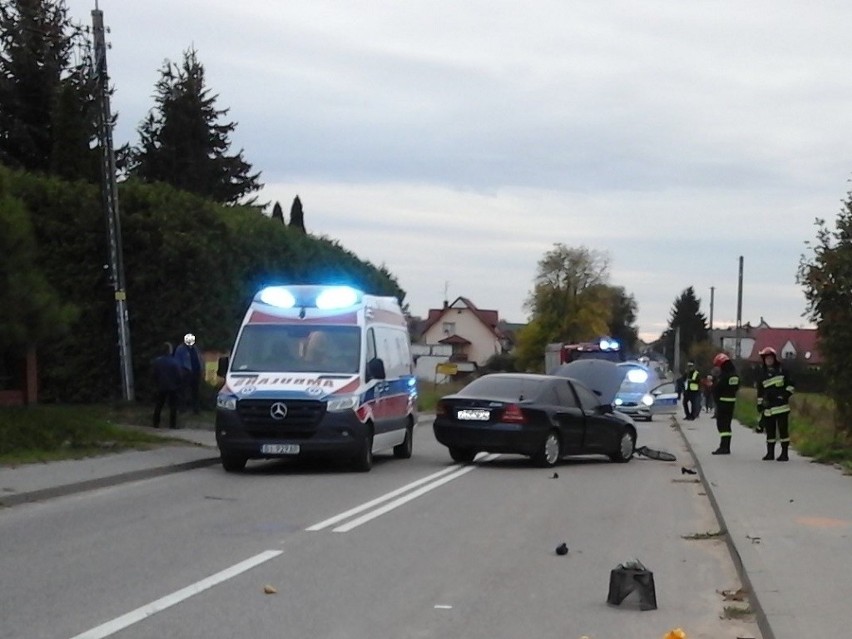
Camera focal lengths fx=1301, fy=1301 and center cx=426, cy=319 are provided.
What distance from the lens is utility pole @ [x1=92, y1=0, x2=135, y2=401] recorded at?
24.6m

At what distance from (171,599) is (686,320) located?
168662 mm

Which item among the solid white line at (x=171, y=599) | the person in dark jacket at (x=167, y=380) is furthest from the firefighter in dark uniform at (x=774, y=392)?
the solid white line at (x=171, y=599)

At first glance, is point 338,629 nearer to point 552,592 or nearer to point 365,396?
point 552,592

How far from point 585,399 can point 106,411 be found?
34.8ft

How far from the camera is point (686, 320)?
173 m

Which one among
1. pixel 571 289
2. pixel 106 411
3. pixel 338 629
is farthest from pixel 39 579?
pixel 571 289

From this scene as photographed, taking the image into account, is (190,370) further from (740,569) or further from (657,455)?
(740,569)

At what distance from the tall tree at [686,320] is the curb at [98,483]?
5859 inches

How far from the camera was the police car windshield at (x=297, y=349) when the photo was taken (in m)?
18.7

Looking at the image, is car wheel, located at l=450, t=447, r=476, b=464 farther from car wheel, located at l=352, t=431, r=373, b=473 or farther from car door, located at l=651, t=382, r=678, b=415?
car door, located at l=651, t=382, r=678, b=415

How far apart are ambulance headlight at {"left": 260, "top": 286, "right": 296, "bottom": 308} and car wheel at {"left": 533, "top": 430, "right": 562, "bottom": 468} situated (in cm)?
436

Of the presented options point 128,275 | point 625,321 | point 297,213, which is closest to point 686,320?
point 625,321

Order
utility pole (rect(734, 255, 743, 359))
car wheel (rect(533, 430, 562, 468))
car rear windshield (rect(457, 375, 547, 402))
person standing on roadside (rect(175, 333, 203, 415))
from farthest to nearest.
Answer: utility pole (rect(734, 255, 743, 359)) < person standing on roadside (rect(175, 333, 203, 415)) < car rear windshield (rect(457, 375, 547, 402)) < car wheel (rect(533, 430, 562, 468))

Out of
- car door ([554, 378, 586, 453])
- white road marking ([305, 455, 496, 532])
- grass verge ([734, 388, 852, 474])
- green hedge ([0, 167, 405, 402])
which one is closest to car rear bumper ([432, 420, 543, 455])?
white road marking ([305, 455, 496, 532])
